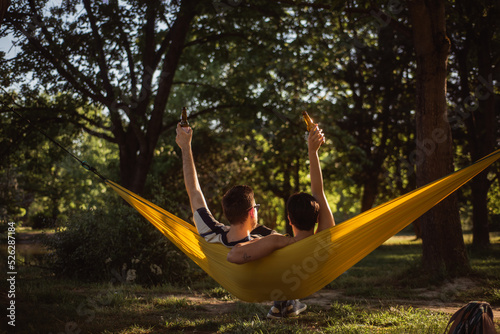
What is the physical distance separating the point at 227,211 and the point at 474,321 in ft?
5.20

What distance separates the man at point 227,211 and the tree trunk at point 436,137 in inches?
148

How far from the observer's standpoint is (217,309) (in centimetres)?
471

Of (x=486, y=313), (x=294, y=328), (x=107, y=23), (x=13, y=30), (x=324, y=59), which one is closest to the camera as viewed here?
(x=486, y=313)

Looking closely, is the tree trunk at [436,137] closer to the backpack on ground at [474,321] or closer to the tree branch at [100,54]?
the backpack on ground at [474,321]

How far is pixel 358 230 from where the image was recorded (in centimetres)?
297

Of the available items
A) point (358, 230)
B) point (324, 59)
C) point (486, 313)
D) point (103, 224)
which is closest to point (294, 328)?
point (358, 230)

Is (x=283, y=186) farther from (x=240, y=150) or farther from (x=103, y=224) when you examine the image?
(x=103, y=224)

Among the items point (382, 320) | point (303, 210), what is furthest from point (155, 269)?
point (303, 210)

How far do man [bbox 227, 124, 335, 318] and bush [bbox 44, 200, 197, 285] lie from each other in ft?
12.9

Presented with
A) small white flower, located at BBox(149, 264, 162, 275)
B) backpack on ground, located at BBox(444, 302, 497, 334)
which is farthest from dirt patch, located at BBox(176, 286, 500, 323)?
backpack on ground, located at BBox(444, 302, 497, 334)

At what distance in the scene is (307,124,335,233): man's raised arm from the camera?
2.91m

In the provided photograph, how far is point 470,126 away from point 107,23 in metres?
→ 8.71

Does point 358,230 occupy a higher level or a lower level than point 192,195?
lower

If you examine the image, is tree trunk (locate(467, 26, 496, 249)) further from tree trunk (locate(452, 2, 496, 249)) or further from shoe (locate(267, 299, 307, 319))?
shoe (locate(267, 299, 307, 319))
